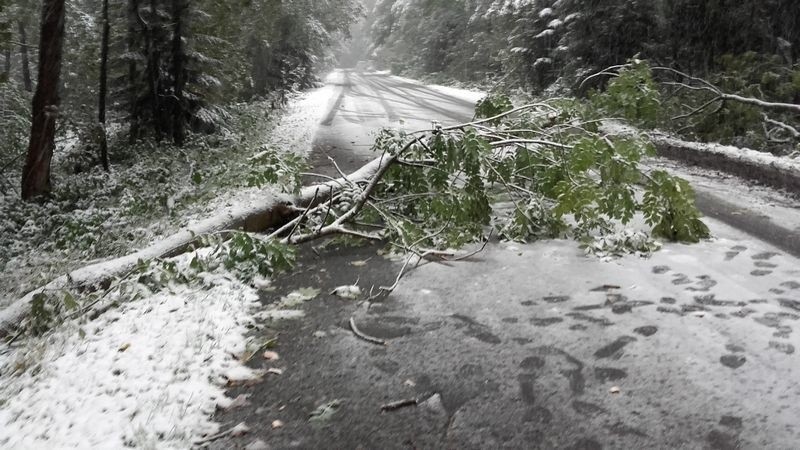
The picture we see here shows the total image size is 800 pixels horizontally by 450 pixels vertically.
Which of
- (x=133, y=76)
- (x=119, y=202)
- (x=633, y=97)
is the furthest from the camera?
Answer: (x=133, y=76)

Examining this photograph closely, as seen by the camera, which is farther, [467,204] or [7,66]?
[7,66]

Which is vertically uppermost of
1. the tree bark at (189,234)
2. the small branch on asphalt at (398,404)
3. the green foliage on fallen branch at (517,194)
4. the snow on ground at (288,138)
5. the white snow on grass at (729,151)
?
the white snow on grass at (729,151)

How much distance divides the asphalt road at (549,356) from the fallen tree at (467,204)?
16.8 inches

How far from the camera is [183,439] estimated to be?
274cm

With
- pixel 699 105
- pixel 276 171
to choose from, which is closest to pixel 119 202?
pixel 276 171

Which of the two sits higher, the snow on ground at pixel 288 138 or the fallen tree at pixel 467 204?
the fallen tree at pixel 467 204

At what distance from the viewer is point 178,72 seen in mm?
12953

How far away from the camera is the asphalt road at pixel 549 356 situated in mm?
2721

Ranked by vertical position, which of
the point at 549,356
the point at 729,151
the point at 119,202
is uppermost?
the point at 729,151

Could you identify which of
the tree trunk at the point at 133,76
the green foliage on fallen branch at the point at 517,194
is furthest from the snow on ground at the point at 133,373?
the tree trunk at the point at 133,76

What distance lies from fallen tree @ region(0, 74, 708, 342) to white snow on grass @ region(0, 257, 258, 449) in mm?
450

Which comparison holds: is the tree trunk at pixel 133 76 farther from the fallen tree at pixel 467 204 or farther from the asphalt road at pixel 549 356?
the asphalt road at pixel 549 356

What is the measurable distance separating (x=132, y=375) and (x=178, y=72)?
1114cm

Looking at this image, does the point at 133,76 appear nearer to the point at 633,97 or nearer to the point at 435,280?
the point at 633,97
